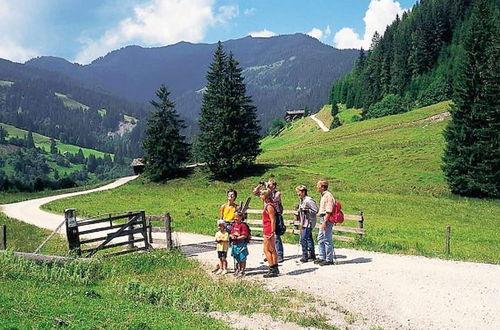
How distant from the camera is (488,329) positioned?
35.3 ft

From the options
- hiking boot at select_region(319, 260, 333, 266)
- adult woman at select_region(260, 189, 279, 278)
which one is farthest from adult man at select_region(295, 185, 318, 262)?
adult woman at select_region(260, 189, 279, 278)

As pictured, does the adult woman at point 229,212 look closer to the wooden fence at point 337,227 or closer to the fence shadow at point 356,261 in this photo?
the fence shadow at point 356,261

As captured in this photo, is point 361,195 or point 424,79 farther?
point 424,79

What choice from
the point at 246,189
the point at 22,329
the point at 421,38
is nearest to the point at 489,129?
the point at 246,189

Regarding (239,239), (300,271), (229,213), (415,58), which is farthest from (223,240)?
(415,58)

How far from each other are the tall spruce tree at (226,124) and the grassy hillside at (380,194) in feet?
7.90

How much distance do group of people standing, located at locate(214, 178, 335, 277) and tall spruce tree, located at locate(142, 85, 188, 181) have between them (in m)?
46.5

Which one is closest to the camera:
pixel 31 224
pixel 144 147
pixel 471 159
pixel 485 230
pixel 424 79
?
pixel 485 230

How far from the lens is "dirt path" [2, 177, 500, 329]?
37.5 feet

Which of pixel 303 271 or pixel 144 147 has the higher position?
pixel 144 147

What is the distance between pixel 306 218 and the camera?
53.9ft

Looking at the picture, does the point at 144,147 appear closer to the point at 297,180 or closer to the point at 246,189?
the point at 246,189

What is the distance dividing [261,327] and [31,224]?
26.7 meters

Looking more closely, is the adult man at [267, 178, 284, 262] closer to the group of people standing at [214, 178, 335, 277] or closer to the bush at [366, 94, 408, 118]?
the group of people standing at [214, 178, 335, 277]
